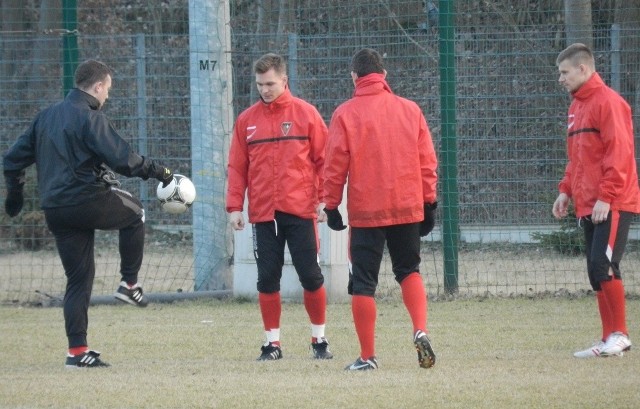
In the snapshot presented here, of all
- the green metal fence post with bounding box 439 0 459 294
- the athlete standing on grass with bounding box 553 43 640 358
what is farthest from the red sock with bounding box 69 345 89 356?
the green metal fence post with bounding box 439 0 459 294

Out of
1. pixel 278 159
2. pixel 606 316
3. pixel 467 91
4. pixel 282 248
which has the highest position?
pixel 467 91

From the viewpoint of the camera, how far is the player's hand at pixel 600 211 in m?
7.39

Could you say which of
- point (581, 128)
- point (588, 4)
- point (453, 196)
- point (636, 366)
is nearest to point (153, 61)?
point (453, 196)

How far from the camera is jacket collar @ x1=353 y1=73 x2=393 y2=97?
7.09 m

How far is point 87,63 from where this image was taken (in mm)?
7828

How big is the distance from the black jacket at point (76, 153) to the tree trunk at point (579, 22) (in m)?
5.00

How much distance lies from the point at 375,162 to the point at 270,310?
1482 millimetres

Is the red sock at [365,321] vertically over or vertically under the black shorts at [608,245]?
under

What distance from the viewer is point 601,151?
7504 millimetres

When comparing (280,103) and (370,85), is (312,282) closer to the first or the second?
(280,103)

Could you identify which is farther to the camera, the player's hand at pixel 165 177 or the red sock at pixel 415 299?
the player's hand at pixel 165 177

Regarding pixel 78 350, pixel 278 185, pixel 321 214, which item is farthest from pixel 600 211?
pixel 78 350

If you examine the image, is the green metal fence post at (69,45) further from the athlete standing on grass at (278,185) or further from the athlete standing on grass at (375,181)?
the athlete standing on grass at (375,181)

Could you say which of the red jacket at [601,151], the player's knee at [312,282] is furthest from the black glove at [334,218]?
the red jacket at [601,151]
